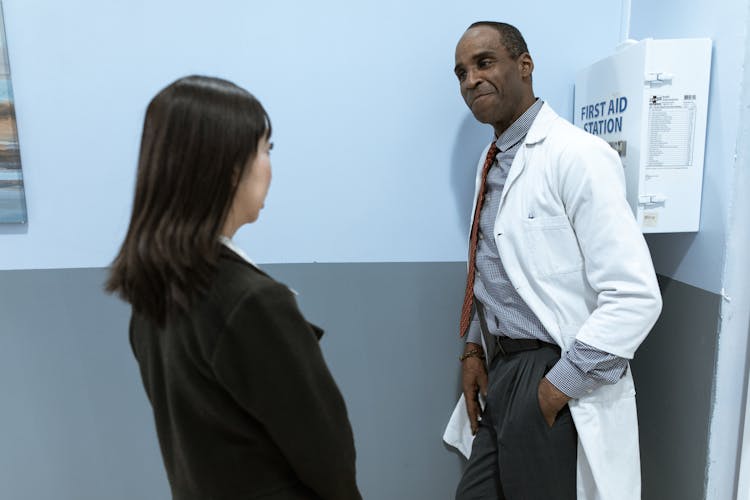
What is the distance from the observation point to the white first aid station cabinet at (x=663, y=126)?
4.07ft

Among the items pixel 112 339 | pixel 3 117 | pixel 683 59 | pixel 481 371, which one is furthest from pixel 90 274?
pixel 683 59

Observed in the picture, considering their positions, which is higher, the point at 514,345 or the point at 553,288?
the point at 553,288

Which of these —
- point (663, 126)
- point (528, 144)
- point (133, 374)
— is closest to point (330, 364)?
point (133, 374)

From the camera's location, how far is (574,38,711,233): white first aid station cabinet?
1241 millimetres

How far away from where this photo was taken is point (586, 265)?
122 cm

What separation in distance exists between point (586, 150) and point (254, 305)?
808mm

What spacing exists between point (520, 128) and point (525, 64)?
14 cm

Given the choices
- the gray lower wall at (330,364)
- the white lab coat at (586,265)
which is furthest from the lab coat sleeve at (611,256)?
the gray lower wall at (330,364)

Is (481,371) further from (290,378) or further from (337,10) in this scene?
(337,10)

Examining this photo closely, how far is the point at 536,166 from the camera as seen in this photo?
1.27 m

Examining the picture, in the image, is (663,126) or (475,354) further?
(475,354)

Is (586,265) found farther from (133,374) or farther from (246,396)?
(133,374)

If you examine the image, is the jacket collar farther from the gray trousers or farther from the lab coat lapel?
the gray trousers

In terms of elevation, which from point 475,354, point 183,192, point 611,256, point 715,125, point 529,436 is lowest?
point 529,436
